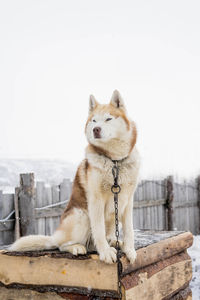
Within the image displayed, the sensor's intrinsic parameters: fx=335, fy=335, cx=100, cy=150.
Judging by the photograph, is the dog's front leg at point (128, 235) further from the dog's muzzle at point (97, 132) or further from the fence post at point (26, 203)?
the fence post at point (26, 203)

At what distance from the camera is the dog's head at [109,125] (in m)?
2.45

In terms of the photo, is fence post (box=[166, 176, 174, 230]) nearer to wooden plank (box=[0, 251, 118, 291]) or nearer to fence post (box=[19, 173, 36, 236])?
fence post (box=[19, 173, 36, 236])

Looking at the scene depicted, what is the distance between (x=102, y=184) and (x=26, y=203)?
2.99m

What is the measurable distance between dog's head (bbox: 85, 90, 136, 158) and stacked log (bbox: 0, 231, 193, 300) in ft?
2.98

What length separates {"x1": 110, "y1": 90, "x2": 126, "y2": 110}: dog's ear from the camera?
8.66 feet

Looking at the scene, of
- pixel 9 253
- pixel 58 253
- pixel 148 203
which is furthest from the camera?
pixel 148 203

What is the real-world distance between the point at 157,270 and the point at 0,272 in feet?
4.59

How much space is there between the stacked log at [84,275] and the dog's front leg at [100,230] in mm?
101

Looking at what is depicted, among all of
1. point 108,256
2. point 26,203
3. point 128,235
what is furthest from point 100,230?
point 26,203

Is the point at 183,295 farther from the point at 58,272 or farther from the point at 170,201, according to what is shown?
the point at 170,201

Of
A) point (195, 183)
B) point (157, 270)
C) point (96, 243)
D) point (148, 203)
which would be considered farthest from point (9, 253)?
point (195, 183)

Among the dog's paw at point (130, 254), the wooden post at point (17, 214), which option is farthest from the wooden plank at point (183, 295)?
the wooden post at point (17, 214)

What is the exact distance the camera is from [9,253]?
2.93m

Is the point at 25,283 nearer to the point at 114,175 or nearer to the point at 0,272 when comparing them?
the point at 0,272
